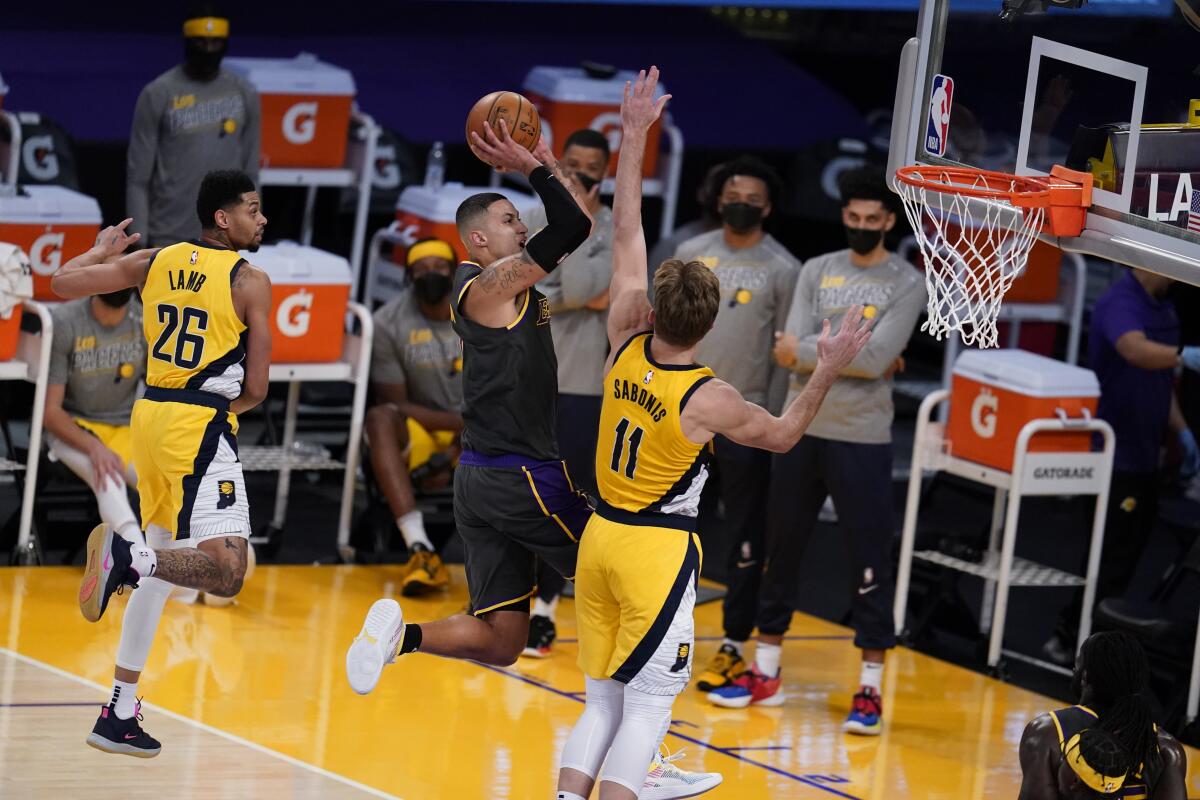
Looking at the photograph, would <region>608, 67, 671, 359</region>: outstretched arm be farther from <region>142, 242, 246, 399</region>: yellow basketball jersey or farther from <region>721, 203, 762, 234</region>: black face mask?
<region>721, 203, 762, 234</region>: black face mask

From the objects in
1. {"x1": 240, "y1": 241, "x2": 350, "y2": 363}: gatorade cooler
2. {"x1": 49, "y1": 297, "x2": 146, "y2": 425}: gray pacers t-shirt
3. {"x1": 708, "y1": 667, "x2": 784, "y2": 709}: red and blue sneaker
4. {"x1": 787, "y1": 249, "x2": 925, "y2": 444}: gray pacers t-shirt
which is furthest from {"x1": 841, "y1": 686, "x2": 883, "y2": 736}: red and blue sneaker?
{"x1": 49, "y1": 297, "x2": 146, "y2": 425}: gray pacers t-shirt

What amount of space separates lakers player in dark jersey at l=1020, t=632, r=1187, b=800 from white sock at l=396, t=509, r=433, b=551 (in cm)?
455

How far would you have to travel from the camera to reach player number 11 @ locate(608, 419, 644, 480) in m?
6.44

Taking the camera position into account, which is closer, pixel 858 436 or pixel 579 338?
pixel 858 436

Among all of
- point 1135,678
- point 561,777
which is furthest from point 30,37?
point 1135,678

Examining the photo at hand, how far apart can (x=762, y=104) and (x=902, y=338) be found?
665 cm

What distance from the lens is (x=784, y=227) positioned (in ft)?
48.9

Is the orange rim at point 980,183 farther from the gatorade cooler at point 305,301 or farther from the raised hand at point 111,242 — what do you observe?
the gatorade cooler at point 305,301

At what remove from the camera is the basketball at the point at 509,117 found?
22.8 ft

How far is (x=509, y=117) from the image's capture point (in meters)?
7.05

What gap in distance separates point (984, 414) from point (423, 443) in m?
2.70

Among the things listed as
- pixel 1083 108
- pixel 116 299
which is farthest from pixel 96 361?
pixel 1083 108

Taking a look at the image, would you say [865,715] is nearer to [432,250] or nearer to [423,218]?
[432,250]

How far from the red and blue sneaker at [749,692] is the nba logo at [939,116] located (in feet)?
8.05
